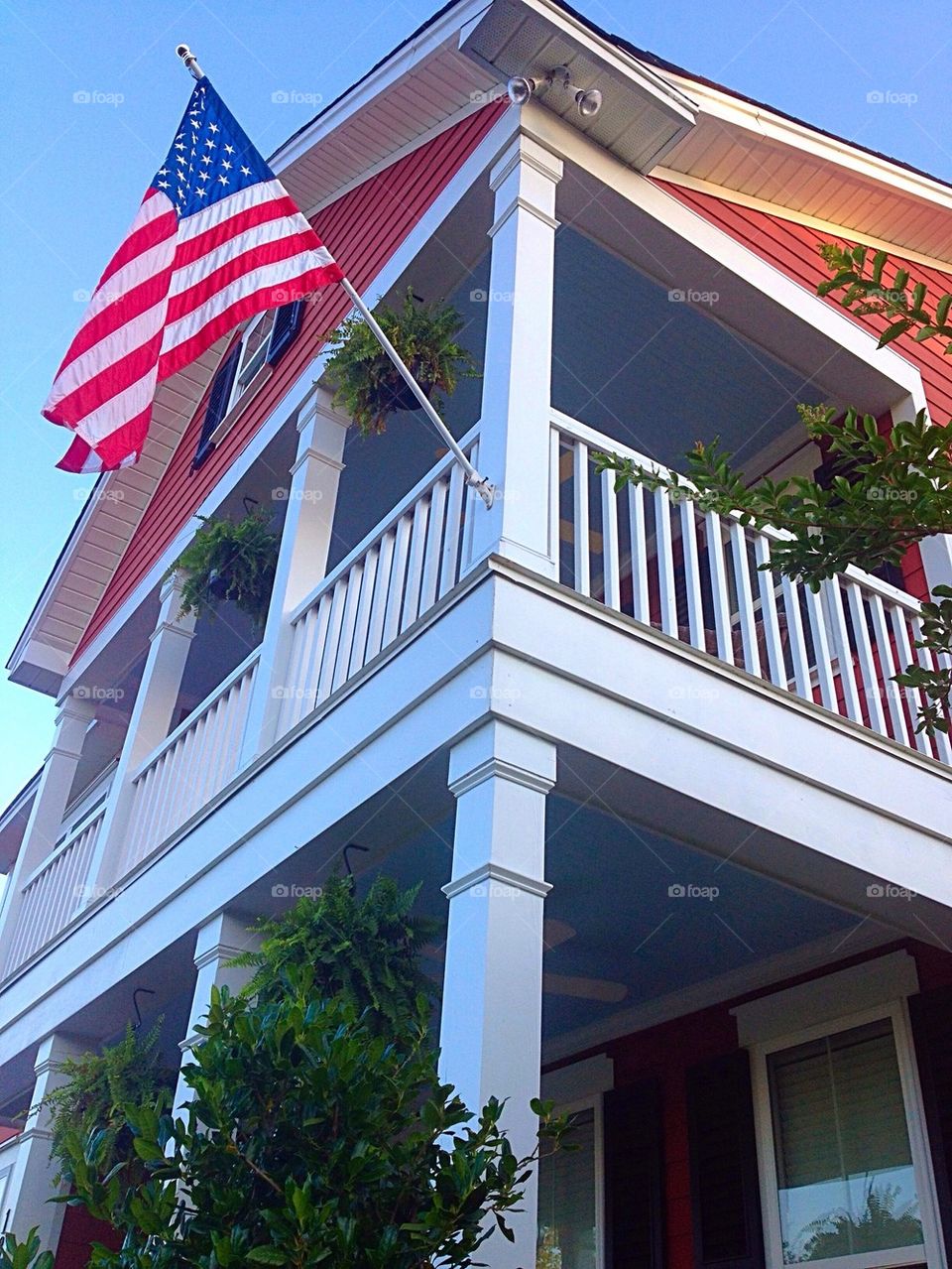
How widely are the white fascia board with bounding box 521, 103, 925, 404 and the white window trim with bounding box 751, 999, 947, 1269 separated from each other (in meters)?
3.13

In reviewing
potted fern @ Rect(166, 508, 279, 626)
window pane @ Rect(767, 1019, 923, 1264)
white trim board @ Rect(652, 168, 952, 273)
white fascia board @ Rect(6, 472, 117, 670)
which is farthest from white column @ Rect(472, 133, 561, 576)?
white fascia board @ Rect(6, 472, 117, 670)

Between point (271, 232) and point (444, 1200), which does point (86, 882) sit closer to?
A: point (271, 232)

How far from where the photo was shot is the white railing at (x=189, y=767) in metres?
6.13

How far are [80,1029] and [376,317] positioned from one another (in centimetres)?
453

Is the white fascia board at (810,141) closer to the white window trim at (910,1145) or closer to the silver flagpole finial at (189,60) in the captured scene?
the silver flagpole finial at (189,60)

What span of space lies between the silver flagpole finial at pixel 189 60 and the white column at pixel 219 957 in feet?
12.8

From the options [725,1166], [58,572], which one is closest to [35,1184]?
[725,1166]

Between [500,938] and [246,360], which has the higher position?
[246,360]

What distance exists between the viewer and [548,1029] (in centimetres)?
735

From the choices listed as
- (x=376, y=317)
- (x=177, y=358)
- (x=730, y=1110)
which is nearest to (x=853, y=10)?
(x=376, y=317)

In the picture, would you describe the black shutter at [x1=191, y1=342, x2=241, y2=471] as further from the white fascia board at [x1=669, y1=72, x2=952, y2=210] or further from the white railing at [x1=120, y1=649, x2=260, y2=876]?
the white fascia board at [x1=669, y1=72, x2=952, y2=210]

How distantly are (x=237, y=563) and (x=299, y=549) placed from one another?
3.13 ft

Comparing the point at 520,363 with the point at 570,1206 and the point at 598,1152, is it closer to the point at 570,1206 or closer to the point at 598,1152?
the point at 598,1152

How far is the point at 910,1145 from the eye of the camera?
528cm
